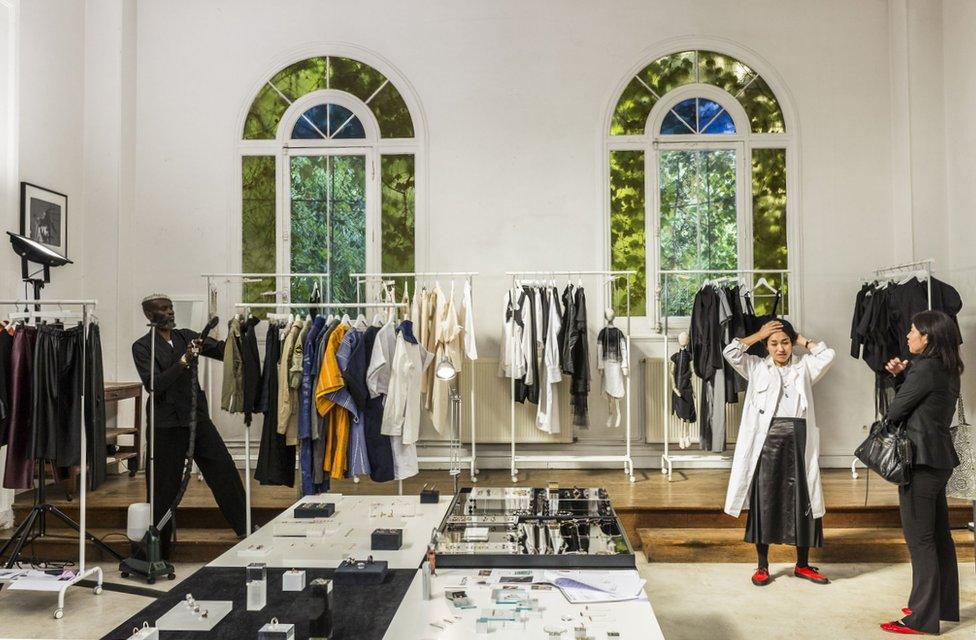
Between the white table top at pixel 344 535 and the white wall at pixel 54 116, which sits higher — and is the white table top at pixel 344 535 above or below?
below

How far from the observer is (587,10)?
257 inches

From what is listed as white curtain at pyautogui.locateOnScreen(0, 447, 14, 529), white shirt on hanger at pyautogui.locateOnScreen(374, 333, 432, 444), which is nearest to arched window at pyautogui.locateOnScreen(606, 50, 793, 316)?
white shirt on hanger at pyautogui.locateOnScreen(374, 333, 432, 444)

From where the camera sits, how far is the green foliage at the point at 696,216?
6582 mm

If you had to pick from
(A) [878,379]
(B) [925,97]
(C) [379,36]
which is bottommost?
(A) [878,379]

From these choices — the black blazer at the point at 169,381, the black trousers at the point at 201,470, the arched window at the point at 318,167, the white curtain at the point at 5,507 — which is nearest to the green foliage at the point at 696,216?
the arched window at the point at 318,167

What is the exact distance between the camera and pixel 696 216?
659 centimetres

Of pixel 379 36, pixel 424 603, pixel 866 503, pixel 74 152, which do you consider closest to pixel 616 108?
pixel 379 36

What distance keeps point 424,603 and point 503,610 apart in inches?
9.6

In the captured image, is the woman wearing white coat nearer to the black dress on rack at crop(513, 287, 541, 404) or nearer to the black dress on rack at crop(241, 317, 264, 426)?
the black dress on rack at crop(513, 287, 541, 404)

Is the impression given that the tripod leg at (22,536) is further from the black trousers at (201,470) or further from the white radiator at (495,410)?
the white radiator at (495,410)

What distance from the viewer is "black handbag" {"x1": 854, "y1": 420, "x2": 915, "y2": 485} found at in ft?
11.4

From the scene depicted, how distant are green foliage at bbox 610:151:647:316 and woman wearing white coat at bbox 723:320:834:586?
235cm

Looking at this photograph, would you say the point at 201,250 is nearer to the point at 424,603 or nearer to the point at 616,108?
the point at 616,108

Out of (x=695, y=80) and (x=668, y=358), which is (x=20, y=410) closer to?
(x=668, y=358)
